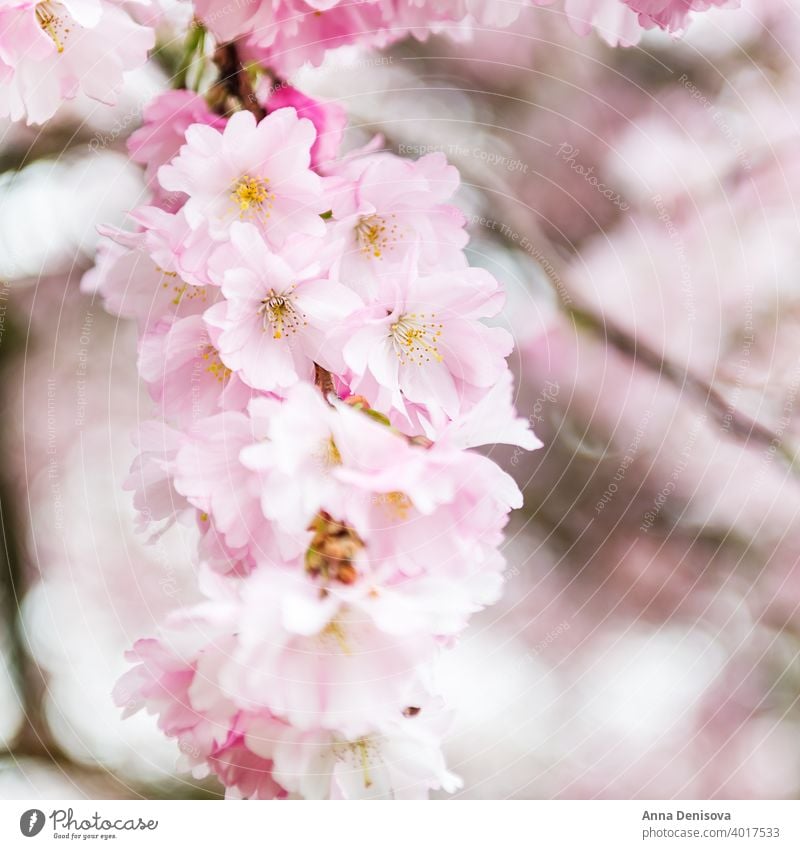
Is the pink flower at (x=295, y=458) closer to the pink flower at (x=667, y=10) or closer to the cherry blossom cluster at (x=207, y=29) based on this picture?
the cherry blossom cluster at (x=207, y=29)

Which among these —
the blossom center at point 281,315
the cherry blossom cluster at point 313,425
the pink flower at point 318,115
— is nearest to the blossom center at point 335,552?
the cherry blossom cluster at point 313,425

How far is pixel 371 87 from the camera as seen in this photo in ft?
1.70

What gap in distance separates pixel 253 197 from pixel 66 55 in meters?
0.18

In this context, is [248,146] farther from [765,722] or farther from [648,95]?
[765,722]

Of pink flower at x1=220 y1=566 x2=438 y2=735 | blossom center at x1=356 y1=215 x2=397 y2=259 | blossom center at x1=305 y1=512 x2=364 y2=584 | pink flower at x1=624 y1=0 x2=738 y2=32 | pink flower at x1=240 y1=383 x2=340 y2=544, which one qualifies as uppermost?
pink flower at x1=624 y1=0 x2=738 y2=32

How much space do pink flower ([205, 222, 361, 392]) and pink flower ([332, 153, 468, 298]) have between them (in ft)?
0.08

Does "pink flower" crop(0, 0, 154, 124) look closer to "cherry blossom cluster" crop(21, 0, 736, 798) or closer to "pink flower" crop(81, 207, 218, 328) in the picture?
"cherry blossom cluster" crop(21, 0, 736, 798)

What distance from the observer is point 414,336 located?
41 cm

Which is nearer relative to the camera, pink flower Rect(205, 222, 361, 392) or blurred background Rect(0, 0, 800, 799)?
pink flower Rect(205, 222, 361, 392)

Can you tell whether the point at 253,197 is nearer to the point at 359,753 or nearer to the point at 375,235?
the point at 375,235

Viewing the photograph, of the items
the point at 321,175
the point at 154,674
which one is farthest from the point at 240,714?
the point at 321,175

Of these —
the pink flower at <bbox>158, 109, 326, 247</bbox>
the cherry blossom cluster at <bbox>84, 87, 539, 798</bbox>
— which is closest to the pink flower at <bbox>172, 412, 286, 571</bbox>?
the cherry blossom cluster at <bbox>84, 87, 539, 798</bbox>

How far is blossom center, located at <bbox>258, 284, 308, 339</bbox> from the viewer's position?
396 millimetres
